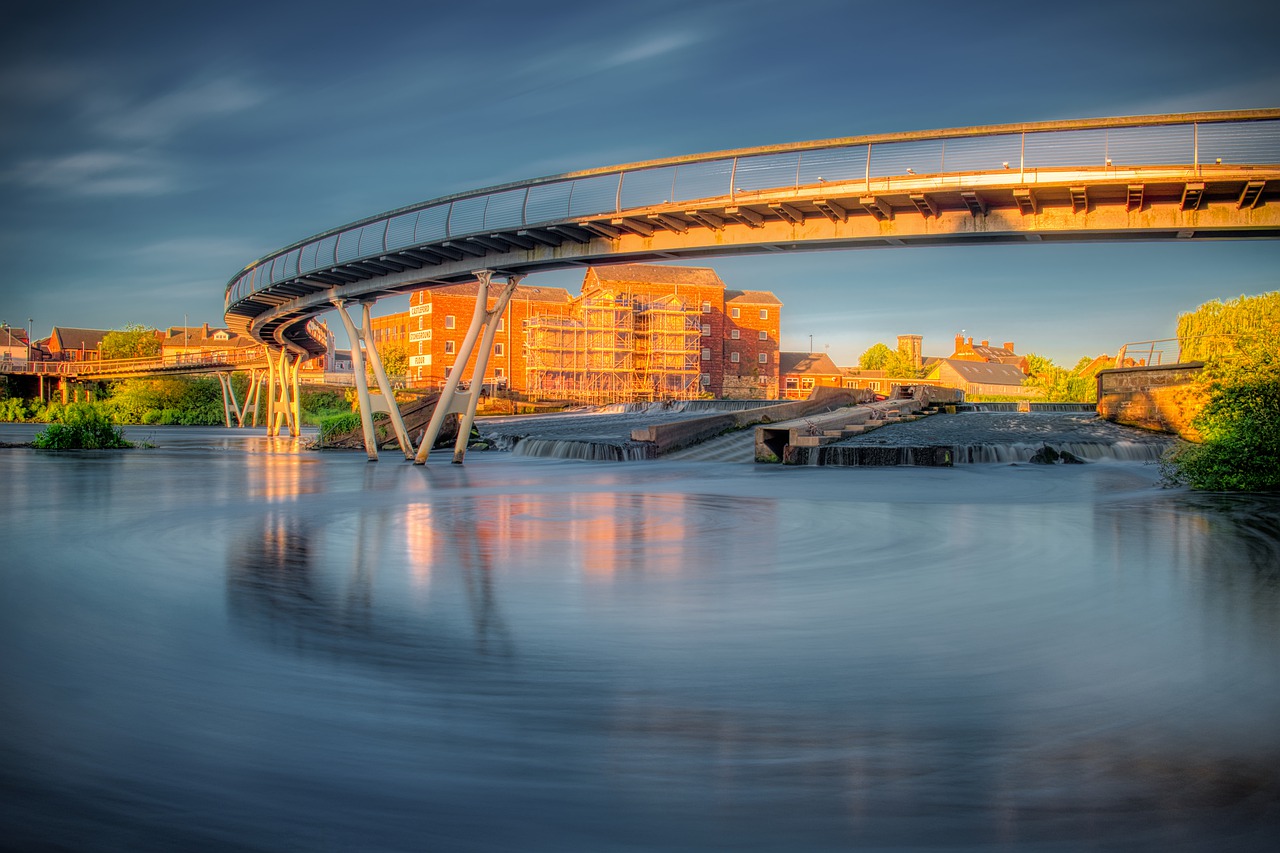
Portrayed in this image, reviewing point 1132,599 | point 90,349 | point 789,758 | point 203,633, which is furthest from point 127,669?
point 90,349

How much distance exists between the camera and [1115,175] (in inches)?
555

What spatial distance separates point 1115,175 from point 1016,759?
12.8m

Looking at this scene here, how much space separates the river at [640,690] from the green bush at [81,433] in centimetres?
2468

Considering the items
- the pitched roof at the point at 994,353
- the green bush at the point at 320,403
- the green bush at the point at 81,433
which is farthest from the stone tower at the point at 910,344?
the green bush at the point at 81,433

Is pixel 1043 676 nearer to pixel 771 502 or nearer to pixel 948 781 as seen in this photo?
pixel 948 781

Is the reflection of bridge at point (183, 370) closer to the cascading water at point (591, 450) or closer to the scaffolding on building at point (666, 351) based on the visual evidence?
the scaffolding on building at point (666, 351)

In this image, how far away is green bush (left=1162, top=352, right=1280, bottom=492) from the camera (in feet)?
49.4

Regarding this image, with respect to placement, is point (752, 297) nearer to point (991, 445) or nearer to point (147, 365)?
point (147, 365)

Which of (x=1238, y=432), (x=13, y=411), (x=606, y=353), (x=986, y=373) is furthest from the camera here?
(x=986, y=373)

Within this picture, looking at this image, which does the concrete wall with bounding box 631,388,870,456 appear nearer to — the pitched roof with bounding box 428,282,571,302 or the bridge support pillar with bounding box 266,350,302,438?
the bridge support pillar with bounding box 266,350,302,438

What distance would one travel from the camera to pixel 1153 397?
1171 inches

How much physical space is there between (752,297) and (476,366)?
7013 cm

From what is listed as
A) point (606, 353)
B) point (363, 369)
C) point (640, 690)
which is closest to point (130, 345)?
point (606, 353)

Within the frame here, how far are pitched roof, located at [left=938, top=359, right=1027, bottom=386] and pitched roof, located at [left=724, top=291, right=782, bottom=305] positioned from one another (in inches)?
1036
